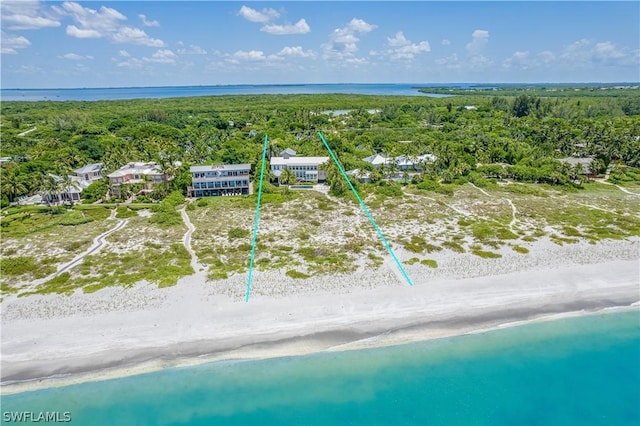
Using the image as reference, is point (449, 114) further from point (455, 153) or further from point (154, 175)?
point (154, 175)

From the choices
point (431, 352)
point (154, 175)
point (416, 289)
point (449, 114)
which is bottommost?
point (431, 352)

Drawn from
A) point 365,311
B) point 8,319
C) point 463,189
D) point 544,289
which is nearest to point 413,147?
point 463,189

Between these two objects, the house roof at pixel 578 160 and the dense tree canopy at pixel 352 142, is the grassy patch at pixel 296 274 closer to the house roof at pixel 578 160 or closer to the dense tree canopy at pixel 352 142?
the dense tree canopy at pixel 352 142

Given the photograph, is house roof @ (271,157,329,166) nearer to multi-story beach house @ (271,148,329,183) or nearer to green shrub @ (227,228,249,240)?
multi-story beach house @ (271,148,329,183)

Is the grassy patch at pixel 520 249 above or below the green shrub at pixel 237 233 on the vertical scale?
below

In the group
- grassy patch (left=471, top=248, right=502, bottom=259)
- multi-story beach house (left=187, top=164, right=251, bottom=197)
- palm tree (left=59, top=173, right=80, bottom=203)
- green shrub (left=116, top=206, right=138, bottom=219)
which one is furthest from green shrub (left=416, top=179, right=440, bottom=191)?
palm tree (left=59, top=173, right=80, bottom=203)

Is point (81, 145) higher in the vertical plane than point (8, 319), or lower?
higher

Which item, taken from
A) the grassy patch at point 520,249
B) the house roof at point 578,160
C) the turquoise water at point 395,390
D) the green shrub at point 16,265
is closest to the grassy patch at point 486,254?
the grassy patch at point 520,249

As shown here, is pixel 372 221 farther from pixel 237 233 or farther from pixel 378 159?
pixel 378 159
